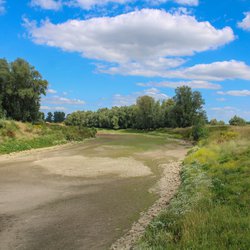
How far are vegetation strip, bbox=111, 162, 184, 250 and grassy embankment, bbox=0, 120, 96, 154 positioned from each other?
18691mm

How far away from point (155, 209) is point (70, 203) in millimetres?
3846

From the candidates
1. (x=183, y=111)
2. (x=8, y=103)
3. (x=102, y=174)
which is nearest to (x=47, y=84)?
(x=8, y=103)

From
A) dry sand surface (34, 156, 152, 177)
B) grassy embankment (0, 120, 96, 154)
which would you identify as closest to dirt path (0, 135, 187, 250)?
dry sand surface (34, 156, 152, 177)

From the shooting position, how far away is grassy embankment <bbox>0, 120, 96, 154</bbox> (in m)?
32.5

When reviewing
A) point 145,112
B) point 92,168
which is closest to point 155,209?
point 92,168

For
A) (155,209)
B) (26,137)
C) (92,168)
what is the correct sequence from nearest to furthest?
(155,209) < (92,168) < (26,137)

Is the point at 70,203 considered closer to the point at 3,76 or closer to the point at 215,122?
the point at 3,76

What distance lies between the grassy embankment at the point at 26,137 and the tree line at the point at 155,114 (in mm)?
42916

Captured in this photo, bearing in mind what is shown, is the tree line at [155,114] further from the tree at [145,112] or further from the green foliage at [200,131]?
the green foliage at [200,131]

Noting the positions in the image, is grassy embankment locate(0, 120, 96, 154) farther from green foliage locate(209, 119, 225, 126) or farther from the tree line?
green foliage locate(209, 119, 225, 126)

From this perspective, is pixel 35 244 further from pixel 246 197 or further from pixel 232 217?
pixel 246 197

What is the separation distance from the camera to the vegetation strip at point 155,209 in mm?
8727

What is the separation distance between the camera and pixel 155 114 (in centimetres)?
10538

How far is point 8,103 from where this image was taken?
191 ft
